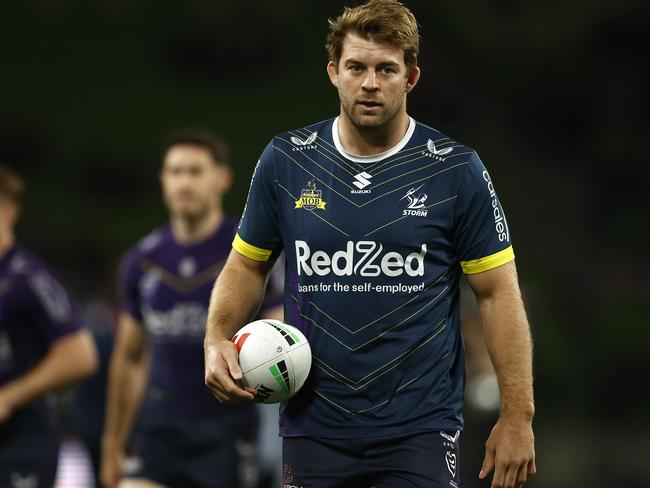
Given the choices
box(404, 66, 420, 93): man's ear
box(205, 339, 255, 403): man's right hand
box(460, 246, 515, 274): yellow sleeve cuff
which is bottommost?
box(205, 339, 255, 403): man's right hand

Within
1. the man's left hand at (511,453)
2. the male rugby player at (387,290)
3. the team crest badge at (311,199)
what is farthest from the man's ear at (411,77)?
the man's left hand at (511,453)

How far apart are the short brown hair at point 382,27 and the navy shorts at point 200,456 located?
10.4ft

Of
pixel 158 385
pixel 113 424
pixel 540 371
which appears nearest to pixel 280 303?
pixel 158 385

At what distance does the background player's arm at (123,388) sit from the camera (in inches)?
296

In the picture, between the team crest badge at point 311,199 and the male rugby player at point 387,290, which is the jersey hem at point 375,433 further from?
the team crest badge at point 311,199

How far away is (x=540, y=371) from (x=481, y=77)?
562 cm

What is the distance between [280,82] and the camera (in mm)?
19891

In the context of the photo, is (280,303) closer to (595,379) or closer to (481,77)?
(595,379)

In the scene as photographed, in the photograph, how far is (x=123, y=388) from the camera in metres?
7.57

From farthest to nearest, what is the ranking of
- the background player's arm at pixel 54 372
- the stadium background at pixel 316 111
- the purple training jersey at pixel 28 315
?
the stadium background at pixel 316 111 → the purple training jersey at pixel 28 315 → the background player's arm at pixel 54 372

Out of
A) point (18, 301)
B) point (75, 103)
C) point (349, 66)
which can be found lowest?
point (18, 301)

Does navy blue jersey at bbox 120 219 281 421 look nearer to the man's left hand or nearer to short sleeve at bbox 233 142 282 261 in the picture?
short sleeve at bbox 233 142 282 261

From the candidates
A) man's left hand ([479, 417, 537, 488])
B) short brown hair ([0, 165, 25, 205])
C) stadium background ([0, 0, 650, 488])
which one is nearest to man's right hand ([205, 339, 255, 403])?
man's left hand ([479, 417, 537, 488])

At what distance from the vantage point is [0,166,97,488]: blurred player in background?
661cm
